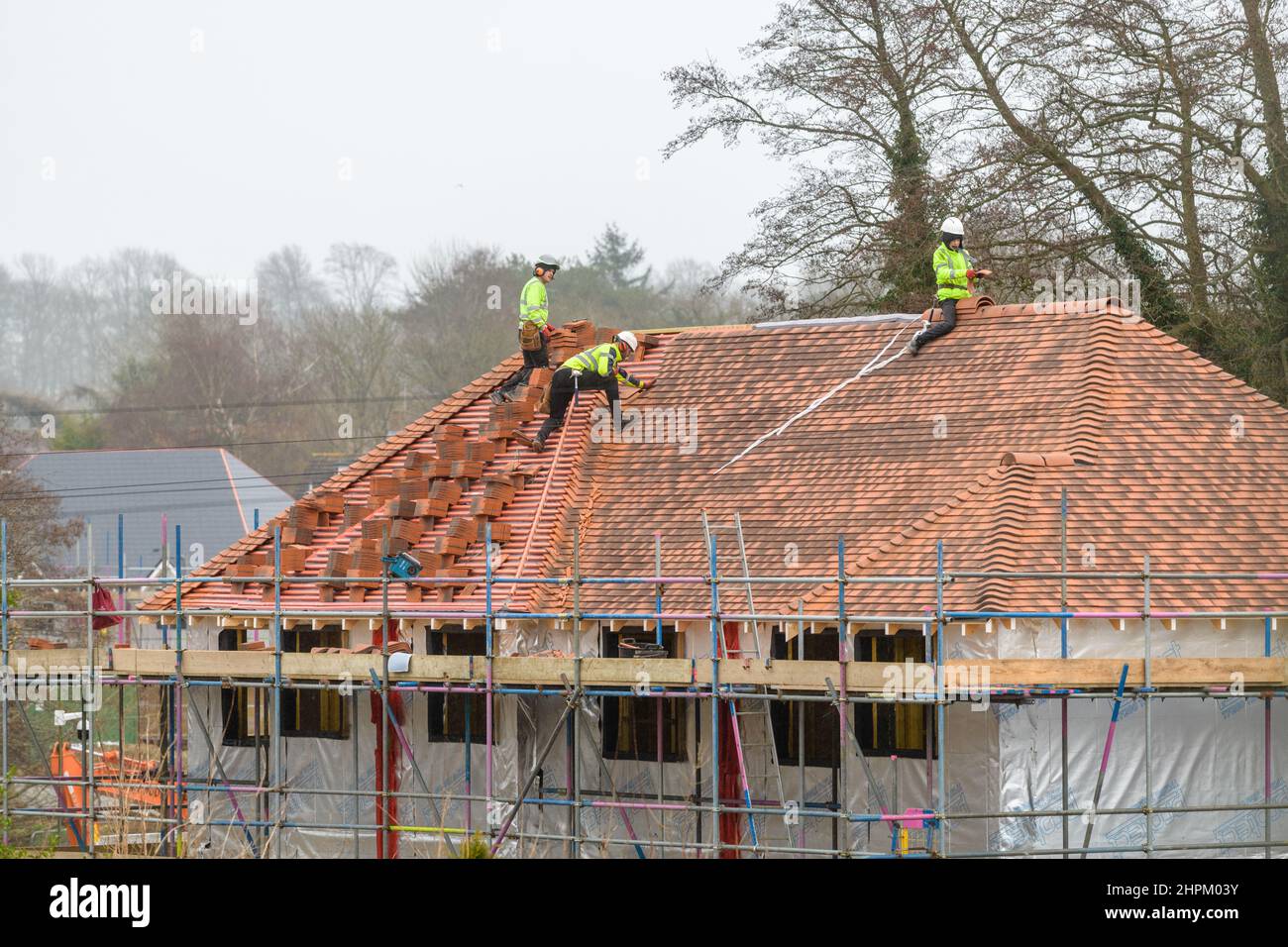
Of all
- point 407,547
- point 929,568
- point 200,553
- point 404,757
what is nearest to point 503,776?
point 404,757

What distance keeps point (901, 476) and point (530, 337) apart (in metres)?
6.14

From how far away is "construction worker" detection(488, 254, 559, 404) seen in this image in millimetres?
25972

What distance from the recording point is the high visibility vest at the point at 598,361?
81.2 feet

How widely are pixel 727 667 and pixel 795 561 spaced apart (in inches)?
90.7

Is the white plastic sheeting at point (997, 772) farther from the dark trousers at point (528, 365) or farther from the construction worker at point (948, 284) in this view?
the construction worker at point (948, 284)

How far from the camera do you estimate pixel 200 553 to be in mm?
56281

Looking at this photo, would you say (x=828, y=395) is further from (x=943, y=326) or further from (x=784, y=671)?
(x=784, y=671)

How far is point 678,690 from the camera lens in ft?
66.9

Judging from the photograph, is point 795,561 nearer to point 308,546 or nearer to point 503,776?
point 503,776

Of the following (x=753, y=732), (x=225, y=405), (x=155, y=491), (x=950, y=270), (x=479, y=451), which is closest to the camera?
(x=753, y=732)

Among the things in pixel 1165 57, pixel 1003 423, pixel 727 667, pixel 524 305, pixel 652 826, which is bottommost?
pixel 652 826

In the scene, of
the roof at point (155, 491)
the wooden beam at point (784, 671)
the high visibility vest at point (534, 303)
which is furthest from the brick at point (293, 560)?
the roof at point (155, 491)

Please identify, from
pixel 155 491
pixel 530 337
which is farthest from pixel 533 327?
pixel 155 491

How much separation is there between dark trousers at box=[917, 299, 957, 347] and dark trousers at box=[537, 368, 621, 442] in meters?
3.98
